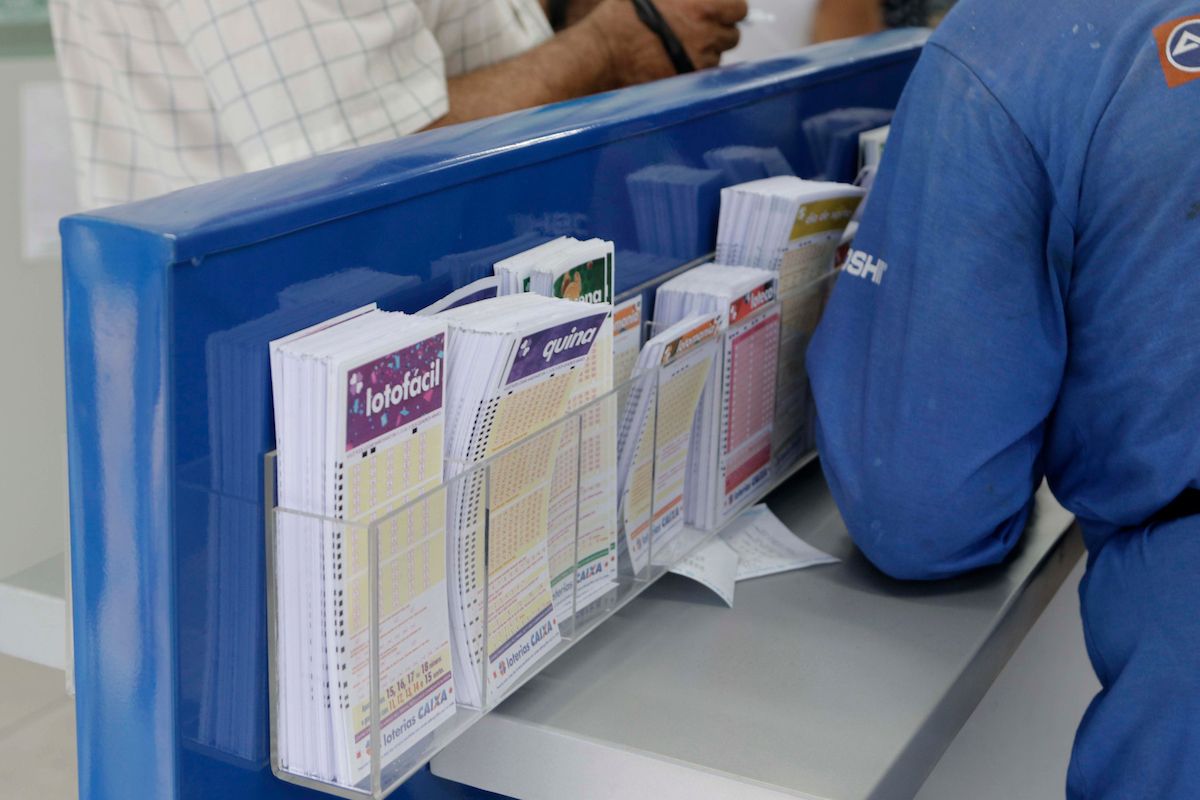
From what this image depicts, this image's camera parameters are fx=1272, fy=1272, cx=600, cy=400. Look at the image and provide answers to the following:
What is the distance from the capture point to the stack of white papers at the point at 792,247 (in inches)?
49.4

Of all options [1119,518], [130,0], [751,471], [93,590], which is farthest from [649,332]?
[130,0]

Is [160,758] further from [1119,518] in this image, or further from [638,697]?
[1119,518]

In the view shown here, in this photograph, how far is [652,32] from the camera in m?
1.78

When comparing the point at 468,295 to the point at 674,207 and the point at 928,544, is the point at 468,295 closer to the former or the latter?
the point at 674,207

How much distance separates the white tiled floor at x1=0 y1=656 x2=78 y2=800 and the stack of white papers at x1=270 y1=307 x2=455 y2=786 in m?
0.66

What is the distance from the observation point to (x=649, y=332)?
1.18 metres

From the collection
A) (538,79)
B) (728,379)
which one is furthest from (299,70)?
(728,379)

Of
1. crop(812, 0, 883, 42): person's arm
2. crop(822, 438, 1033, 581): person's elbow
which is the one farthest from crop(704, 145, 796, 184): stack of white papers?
crop(812, 0, 883, 42): person's arm

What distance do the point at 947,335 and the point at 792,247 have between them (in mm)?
263

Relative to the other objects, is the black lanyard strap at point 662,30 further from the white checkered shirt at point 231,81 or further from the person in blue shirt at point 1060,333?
the person in blue shirt at point 1060,333

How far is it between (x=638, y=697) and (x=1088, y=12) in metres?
0.64

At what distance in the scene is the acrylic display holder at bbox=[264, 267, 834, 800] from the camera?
0.76 metres

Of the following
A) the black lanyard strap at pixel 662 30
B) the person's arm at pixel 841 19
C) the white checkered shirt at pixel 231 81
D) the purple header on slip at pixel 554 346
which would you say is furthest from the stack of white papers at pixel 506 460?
the person's arm at pixel 841 19

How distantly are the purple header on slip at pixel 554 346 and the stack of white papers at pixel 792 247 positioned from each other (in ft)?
1.26
